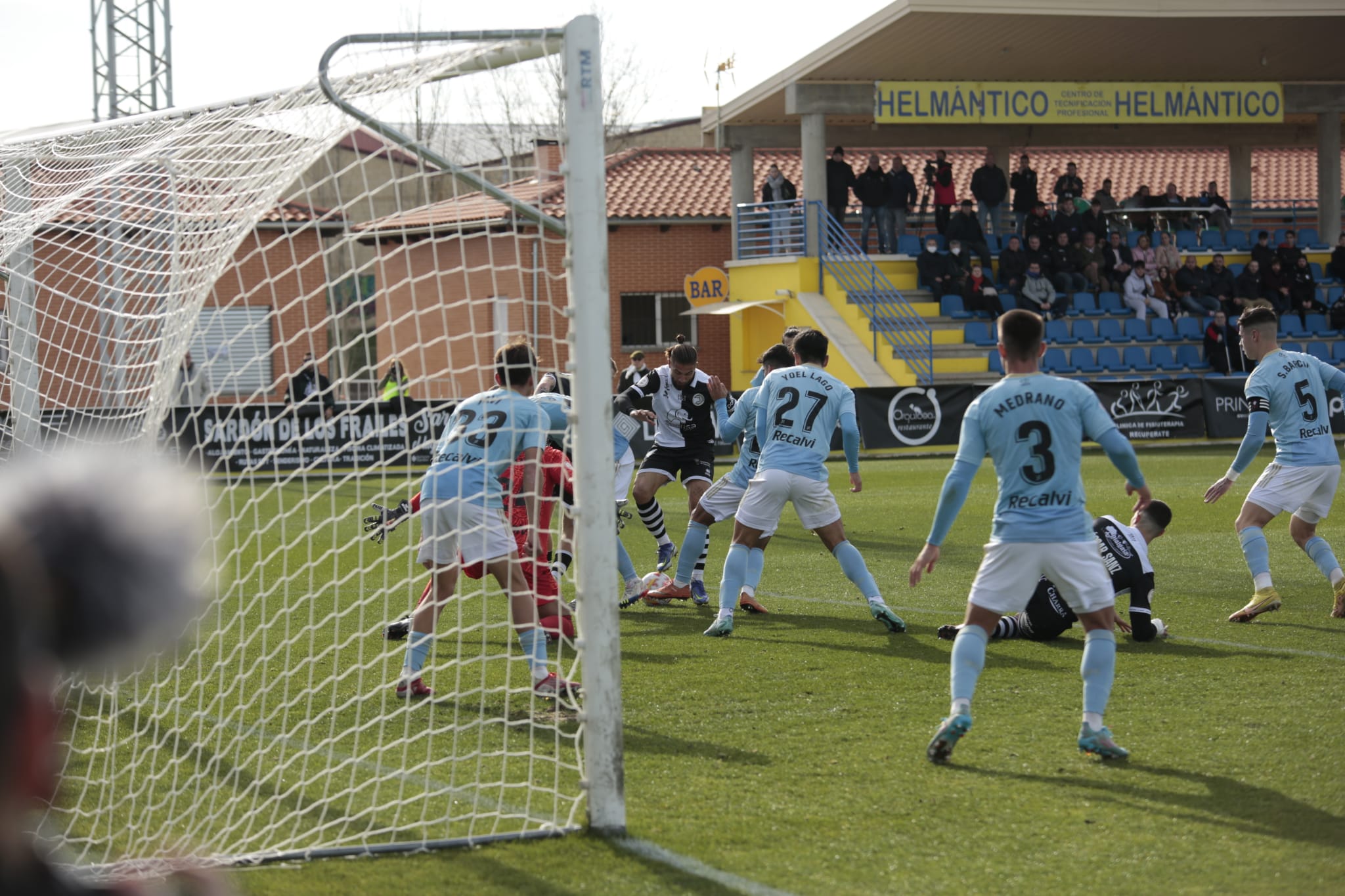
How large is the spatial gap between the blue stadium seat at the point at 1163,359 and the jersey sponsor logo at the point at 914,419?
6913 mm

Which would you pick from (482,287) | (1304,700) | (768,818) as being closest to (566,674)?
(482,287)

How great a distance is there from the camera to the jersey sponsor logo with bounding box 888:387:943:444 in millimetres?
21797

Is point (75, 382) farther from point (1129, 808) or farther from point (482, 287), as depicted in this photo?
point (1129, 808)

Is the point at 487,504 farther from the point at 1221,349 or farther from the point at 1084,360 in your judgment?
the point at 1221,349

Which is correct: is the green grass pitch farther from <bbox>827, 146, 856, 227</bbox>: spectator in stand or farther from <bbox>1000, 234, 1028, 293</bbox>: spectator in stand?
<bbox>827, 146, 856, 227</bbox>: spectator in stand

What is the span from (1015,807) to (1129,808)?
41cm

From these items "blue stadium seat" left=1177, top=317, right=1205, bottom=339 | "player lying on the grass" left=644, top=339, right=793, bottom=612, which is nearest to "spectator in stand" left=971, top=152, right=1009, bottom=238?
"blue stadium seat" left=1177, top=317, right=1205, bottom=339

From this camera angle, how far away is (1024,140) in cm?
3212

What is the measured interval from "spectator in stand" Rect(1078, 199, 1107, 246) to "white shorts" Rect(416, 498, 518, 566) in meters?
24.2

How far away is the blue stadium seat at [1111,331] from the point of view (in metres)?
26.8

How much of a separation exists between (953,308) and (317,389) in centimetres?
2199

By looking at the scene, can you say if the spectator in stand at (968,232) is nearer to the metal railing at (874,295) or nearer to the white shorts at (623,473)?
the metal railing at (874,295)

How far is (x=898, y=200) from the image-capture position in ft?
91.5

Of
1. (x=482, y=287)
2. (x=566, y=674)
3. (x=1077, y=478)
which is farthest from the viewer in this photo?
(x=566, y=674)
